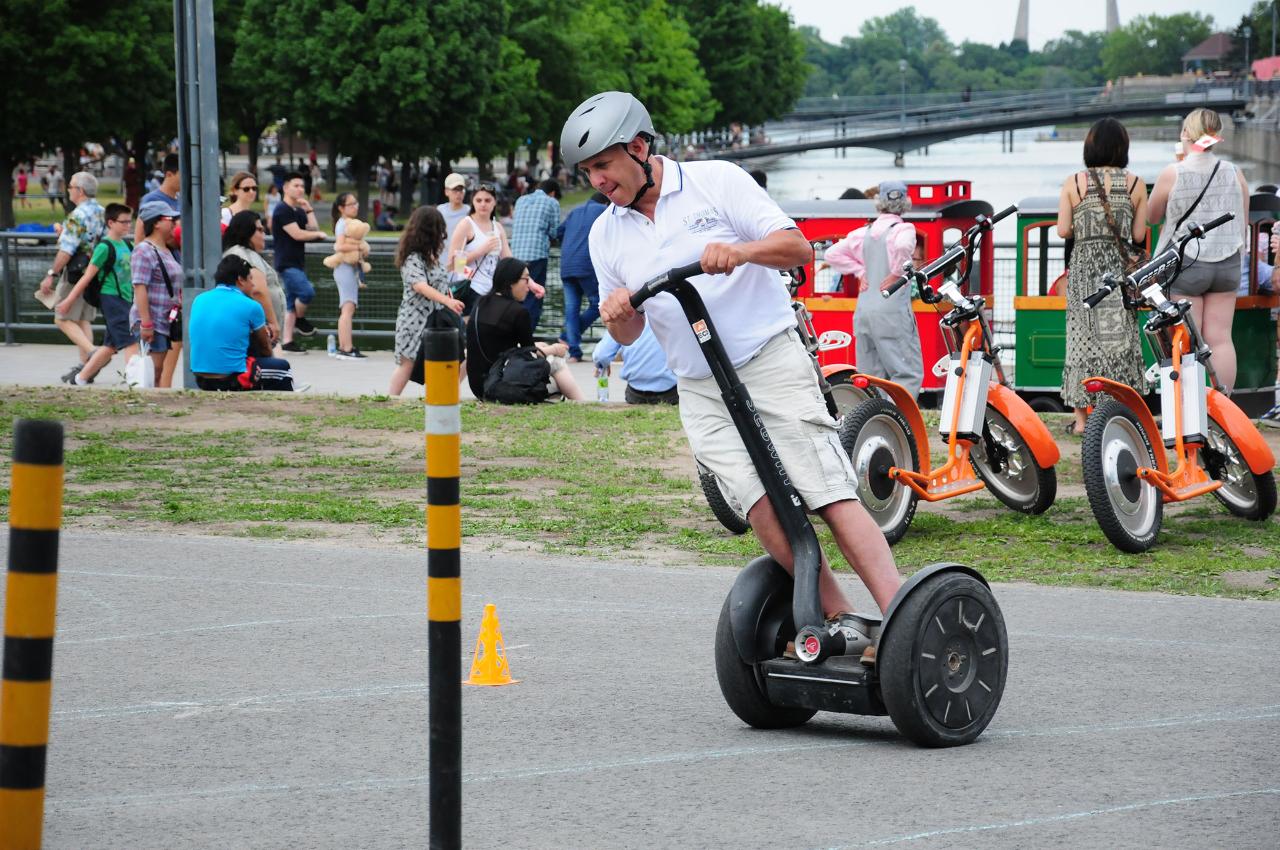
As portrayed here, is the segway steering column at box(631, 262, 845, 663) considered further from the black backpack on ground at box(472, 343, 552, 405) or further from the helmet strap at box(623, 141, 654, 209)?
the black backpack on ground at box(472, 343, 552, 405)

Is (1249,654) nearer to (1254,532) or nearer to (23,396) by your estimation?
(1254,532)

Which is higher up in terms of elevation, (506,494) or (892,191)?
(892,191)

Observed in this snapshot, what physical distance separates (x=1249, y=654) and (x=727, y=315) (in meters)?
2.32

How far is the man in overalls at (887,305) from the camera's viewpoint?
11445 millimetres

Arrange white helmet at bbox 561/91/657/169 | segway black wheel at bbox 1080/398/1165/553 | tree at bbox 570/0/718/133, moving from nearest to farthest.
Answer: white helmet at bbox 561/91/657/169, segway black wheel at bbox 1080/398/1165/553, tree at bbox 570/0/718/133

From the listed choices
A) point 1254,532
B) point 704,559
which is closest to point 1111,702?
point 704,559

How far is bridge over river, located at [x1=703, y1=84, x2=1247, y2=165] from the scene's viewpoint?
11483cm

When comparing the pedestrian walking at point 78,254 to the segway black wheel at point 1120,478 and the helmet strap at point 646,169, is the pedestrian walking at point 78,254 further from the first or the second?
the helmet strap at point 646,169

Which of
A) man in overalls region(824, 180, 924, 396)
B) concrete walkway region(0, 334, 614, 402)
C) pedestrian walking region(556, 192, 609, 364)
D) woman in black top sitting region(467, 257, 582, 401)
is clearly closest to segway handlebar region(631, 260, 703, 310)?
man in overalls region(824, 180, 924, 396)

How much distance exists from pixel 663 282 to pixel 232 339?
28.5 feet

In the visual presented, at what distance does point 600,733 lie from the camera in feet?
17.0

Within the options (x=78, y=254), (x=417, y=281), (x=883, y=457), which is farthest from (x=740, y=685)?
(x=78, y=254)

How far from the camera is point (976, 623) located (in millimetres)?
5051

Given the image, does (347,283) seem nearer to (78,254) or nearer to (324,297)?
(324,297)
